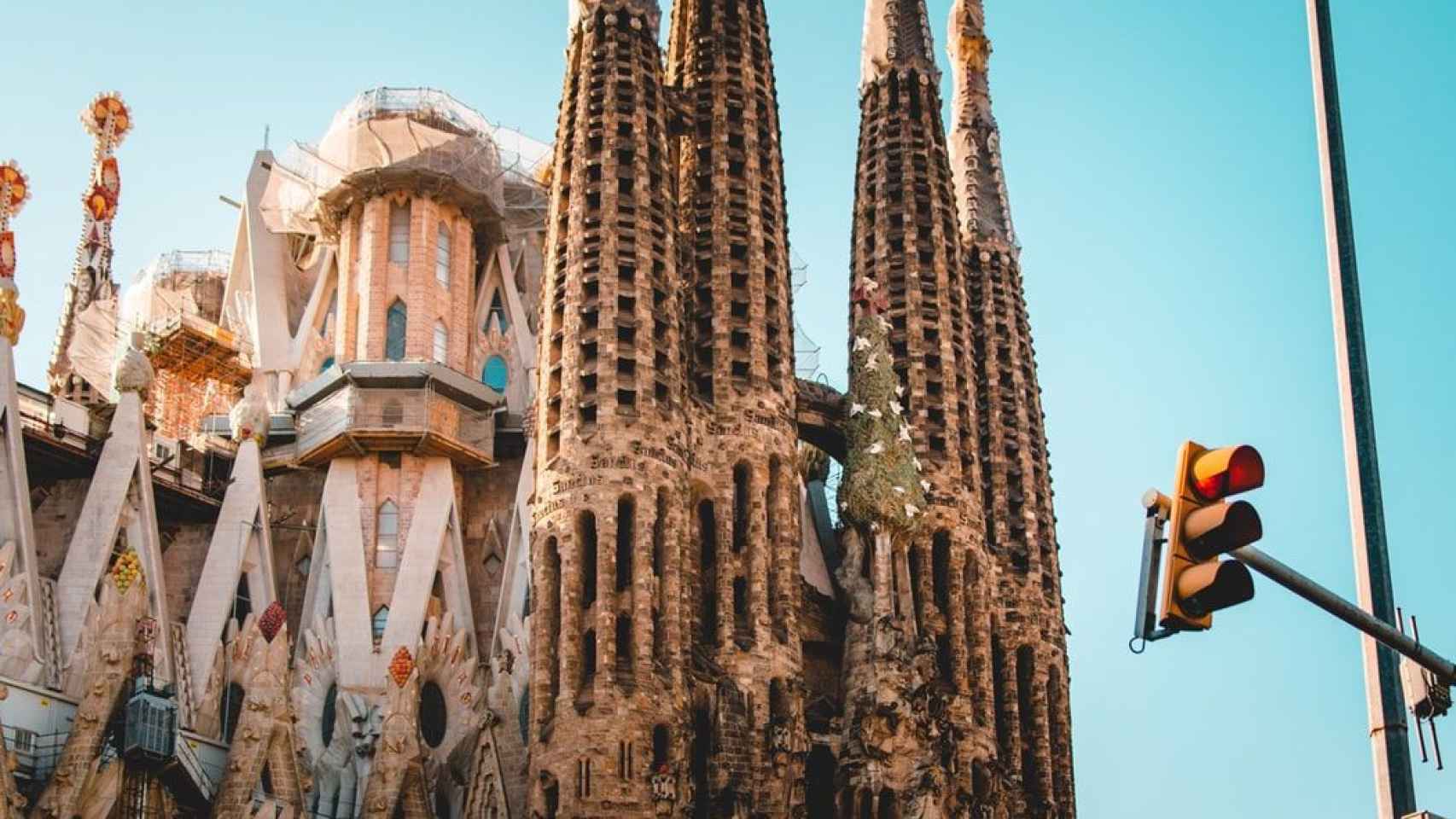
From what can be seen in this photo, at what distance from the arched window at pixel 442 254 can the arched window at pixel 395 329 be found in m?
1.24

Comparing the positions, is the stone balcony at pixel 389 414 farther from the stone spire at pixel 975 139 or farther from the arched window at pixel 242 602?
the stone spire at pixel 975 139

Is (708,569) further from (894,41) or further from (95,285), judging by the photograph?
(95,285)

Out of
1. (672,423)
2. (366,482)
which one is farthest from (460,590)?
(672,423)

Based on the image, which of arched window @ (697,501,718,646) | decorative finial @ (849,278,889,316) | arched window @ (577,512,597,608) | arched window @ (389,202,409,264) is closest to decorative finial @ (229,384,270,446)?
arched window @ (389,202,409,264)

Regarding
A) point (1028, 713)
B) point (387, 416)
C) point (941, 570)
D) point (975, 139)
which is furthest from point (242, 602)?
point (975, 139)

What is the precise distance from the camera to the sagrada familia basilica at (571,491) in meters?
38.7

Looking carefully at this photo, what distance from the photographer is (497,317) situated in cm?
5456

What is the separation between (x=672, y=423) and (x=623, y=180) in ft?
17.0

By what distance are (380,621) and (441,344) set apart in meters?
8.13

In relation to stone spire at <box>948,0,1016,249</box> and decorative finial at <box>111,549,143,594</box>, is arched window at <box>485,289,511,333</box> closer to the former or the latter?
stone spire at <box>948,0,1016,249</box>

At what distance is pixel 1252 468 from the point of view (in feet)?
31.2

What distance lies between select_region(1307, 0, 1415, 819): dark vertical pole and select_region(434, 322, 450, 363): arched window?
39.8 m

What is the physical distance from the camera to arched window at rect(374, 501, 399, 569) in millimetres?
47969

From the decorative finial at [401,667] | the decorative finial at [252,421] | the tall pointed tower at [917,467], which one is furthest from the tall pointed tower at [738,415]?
the decorative finial at [252,421]
